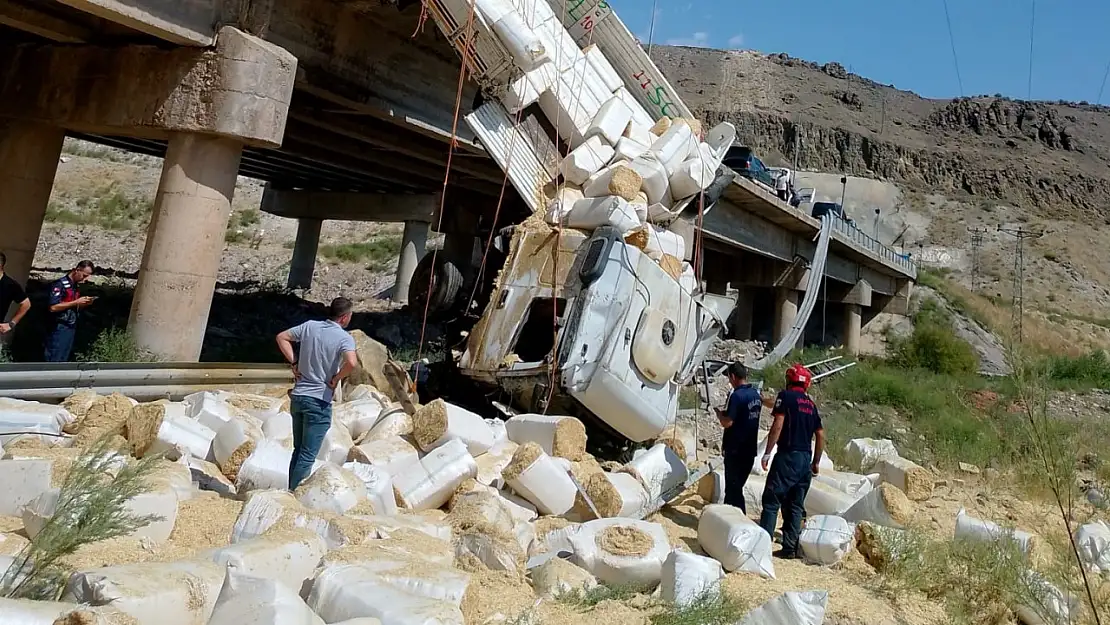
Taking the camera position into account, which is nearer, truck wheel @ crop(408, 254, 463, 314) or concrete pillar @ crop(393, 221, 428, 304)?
truck wheel @ crop(408, 254, 463, 314)

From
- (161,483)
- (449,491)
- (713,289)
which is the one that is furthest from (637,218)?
(713,289)

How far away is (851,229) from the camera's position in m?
27.7

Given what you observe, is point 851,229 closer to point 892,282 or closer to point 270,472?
point 892,282

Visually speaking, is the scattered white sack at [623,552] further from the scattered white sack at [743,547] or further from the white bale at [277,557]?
the white bale at [277,557]

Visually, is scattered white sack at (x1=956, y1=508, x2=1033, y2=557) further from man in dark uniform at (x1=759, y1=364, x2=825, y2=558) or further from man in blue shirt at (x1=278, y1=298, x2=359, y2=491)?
man in blue shirt at (x1=278, y1=298, x2=359, y2=491)

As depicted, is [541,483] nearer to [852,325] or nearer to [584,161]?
[584,161]

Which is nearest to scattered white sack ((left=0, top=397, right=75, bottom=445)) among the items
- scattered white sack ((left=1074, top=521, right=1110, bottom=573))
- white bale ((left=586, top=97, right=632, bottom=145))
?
white bale ((left=586, top=97, right=632, bottom=145))

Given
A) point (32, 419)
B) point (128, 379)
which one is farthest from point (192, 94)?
point (32, 419)

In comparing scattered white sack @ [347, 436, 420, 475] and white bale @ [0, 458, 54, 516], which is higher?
scattered white sack @ [347, 436, 420, 475]

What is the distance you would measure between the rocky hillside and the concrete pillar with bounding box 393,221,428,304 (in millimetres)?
47719

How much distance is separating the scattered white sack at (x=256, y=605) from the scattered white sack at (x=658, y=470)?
3.90 m

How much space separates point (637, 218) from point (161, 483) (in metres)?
5.69

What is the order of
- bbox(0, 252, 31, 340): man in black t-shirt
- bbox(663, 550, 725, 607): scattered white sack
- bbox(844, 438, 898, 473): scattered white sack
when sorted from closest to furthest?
bbox(663, 550, 725, 607): scattered white sack, bbox(0, 252, 31, 340): man in black t-shirt, bbox(844, 438, 898, 473): scattered white sack

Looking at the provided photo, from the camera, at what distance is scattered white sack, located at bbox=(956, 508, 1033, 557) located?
16.3ft
